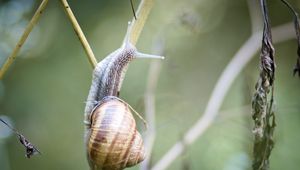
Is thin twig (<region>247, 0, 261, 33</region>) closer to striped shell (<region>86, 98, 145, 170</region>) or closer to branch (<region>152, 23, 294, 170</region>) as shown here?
branch (<region>152, 23, 294, 170</region>)

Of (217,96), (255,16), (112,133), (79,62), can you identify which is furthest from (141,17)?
(79,62)

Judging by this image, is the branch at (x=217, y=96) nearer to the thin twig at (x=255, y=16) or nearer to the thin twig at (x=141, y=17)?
the thin twig at (x=255, y=16)

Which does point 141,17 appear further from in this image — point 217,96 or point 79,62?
point 79,62

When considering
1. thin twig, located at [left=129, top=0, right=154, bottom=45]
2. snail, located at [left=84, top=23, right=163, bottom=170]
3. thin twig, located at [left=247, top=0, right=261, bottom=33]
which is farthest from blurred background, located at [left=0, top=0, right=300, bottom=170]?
thin twig, located at [left=129, top=0, right=154, bottom=45]

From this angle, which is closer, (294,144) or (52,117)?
(294,144)

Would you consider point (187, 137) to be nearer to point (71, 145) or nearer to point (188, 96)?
point (188, 96)

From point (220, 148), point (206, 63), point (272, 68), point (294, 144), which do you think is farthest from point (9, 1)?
point (272, 68)

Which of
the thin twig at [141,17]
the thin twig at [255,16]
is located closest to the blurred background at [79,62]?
the thin twig at [255,16]
